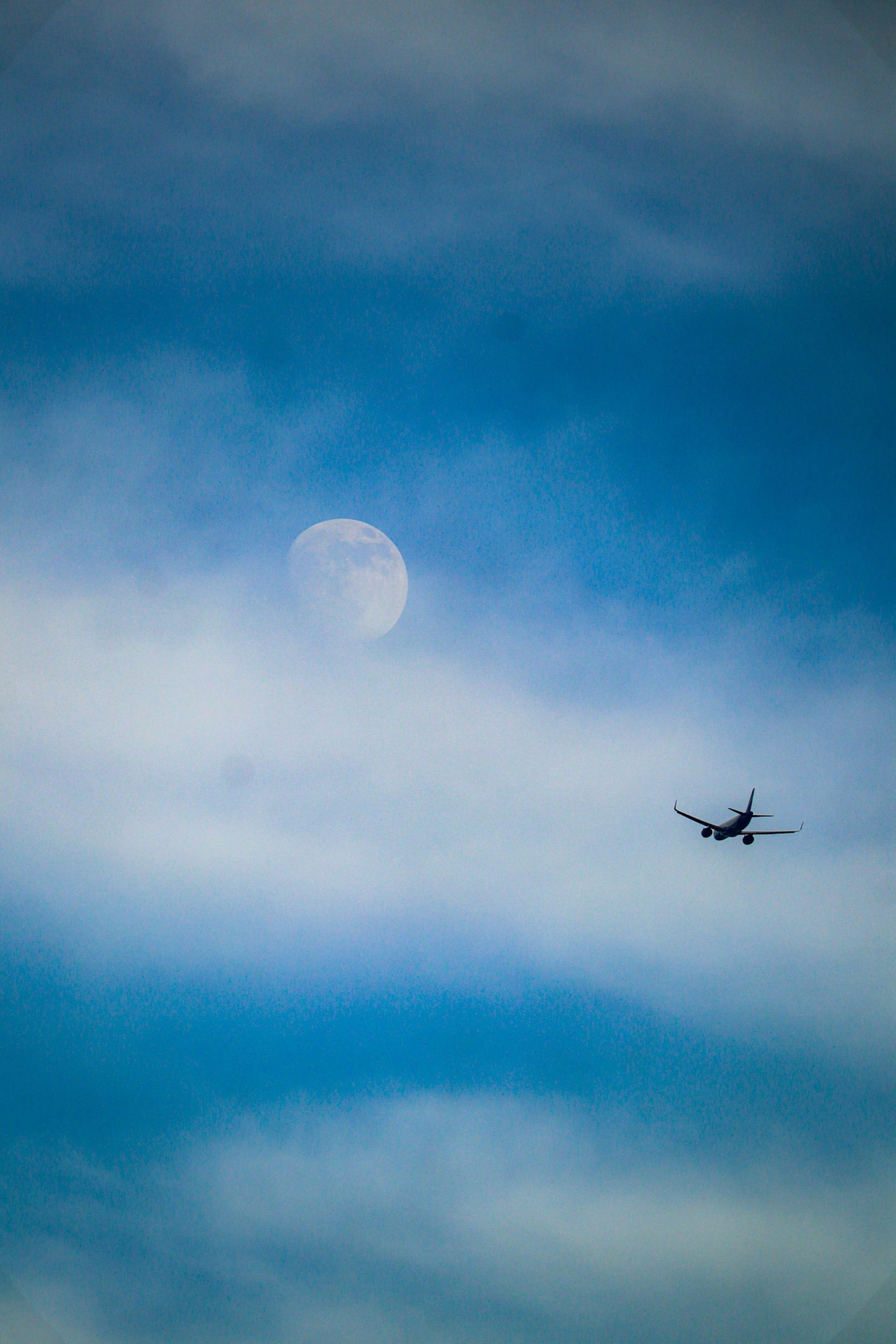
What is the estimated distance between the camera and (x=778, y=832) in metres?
130

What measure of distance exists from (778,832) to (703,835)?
46.2 ft

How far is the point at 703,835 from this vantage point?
125750 mm
